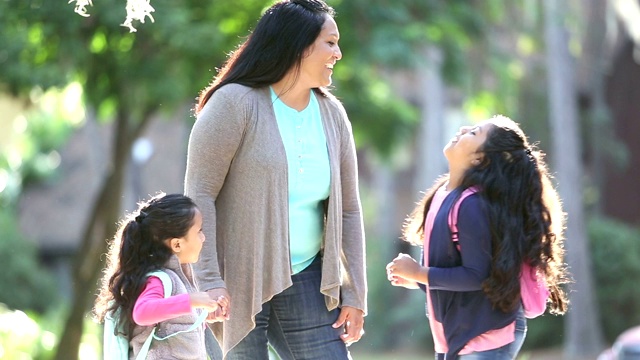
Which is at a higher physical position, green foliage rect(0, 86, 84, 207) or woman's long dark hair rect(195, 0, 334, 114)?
green foliage rect(0, 86, 84, 207)

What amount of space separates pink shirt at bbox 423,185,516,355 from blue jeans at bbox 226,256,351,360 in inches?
15.2

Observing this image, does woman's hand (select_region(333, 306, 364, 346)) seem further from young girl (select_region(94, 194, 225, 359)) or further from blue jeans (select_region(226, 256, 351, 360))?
young girl (select_region(94, 194, 225, 359))

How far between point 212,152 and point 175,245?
36 cm

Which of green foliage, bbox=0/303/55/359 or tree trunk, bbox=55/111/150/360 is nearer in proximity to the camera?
green foliage, bbox=0/303/55/359

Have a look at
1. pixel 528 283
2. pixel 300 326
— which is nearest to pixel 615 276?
pixel 528 283

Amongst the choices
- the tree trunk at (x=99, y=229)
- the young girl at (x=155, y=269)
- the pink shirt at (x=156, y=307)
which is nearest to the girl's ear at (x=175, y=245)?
the young girl at (x=155, y=269)

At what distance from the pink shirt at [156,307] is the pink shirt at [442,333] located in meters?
1.00

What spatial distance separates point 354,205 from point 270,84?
22.0 inches

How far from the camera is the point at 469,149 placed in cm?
445

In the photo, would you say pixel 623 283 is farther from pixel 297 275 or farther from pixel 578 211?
pixel 297 275

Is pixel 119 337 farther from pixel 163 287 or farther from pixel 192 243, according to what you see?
pixel 192 243

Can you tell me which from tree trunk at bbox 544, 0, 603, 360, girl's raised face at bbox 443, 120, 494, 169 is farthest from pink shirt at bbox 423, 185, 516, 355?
tree trunk at bbox 544, 0, 603, 360

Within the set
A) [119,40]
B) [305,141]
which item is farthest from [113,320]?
[119,40]

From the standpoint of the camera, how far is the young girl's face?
13.5ft
